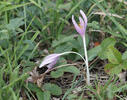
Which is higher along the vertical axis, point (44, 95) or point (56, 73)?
point (56, 73)

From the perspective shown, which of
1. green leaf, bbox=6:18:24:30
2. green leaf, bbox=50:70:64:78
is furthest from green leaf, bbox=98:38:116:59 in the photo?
green leaf, bbox=6:18:24:30

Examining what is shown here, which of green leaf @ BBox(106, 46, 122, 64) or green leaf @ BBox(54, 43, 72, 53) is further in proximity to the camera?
green leaf @ BBox(54, 43, 72, 53)

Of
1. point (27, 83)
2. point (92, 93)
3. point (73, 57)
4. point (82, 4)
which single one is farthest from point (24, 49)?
point (82, 4)

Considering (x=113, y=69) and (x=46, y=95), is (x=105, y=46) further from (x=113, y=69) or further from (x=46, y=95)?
(x=46, y=95)

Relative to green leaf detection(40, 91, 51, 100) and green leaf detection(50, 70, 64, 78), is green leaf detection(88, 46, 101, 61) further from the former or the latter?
green leaf detection(40, 91, 51, 100)

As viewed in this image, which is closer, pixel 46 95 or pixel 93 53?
pixel 46 95

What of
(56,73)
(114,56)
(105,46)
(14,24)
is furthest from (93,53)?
(14,24)

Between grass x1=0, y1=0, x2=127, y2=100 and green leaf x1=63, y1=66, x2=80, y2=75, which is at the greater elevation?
grass x1=0, y1=0, x2=127, y2=100

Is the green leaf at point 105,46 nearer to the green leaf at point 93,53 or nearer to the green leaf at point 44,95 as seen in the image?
the green leaf at point 93,53
